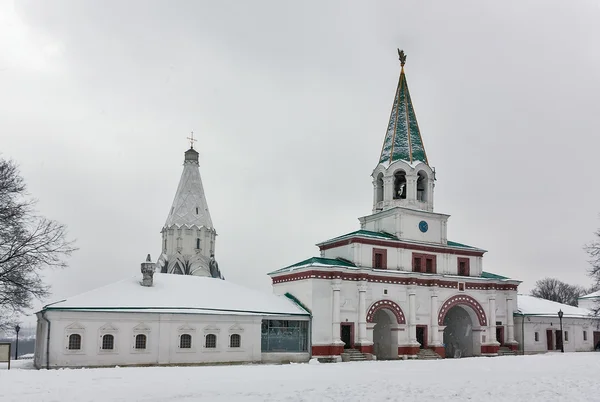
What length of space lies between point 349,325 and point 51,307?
17401 mm

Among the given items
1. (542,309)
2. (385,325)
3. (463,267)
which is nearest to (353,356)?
(385,325)

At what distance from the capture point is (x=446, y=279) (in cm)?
4181

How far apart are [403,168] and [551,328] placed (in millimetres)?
17881

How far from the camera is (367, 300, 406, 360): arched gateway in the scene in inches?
1532

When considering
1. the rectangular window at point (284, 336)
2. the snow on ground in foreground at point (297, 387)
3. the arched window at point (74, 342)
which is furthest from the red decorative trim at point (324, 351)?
the snow on ground in foreground at point (297, 387)

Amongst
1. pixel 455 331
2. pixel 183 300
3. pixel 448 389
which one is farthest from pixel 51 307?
pixel 455 331

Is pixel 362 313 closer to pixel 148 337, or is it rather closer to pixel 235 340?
pixel 235 340

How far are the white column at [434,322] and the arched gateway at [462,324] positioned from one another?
2.33 ft

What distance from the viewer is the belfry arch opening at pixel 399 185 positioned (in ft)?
142

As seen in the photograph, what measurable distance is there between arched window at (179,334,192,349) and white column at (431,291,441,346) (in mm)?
16718

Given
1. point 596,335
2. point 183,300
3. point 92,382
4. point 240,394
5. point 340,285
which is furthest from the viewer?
point 596,335

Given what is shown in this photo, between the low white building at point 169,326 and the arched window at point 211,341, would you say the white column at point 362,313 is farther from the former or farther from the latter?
the arched window at point 211,341

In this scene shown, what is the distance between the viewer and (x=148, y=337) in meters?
31.5

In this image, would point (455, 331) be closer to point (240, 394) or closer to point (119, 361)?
point (119, 361)
